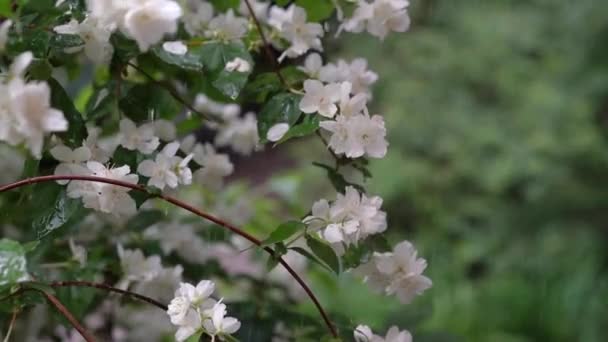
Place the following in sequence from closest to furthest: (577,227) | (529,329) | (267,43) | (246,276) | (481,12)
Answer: (267,43)
(246,276)
(529,329)
(577,227)
(481,12)

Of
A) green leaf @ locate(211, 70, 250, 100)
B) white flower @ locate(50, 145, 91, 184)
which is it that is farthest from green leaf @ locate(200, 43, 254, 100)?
white flower @ locate(50, 145, 91, 184)

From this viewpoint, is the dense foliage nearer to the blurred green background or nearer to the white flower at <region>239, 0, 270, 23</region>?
the white flower at <region>239, 0, 270, 23</region>

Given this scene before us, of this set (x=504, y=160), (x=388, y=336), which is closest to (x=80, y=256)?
(x=388, y=336)

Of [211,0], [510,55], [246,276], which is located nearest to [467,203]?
[510,55]

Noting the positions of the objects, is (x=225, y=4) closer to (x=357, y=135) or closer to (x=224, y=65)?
(x=224, y=65)

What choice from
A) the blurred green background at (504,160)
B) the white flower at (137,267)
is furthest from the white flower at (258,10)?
the blurred green background at (504,160)

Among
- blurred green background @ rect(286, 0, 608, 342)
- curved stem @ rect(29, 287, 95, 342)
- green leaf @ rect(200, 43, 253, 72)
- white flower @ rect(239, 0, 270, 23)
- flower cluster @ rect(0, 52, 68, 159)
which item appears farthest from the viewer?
blurred green background @ rect(286, 0, 608, 342)

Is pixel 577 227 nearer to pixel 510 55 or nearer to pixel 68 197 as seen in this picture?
pixel 510 55
